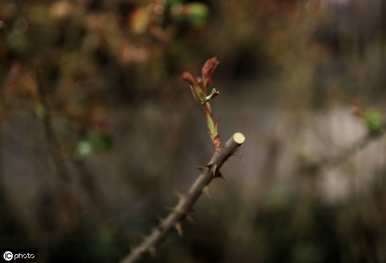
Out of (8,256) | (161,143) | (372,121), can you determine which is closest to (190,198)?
(372,121)

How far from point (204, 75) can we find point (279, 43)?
5.79 feet

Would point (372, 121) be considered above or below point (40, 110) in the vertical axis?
below

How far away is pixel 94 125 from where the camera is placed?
64.6 inches

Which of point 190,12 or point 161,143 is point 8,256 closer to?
point 190,12

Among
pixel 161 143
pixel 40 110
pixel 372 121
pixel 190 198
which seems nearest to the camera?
pixel 190 198

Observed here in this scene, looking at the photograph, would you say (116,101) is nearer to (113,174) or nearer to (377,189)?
(113,174)

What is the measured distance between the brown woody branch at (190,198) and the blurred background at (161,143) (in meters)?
0.53

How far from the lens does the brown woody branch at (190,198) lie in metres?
0.75

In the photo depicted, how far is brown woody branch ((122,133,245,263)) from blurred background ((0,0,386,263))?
53 cm

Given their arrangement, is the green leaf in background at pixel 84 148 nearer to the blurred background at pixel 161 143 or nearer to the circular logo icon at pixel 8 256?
the blurred background at pixel 161 143

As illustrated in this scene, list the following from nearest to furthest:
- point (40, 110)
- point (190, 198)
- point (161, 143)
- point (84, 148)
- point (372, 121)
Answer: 1. point (190, 198)
2. point (372, 121)
3. point (40, 110)
4. point (84, 148)
5. point (161, 143)

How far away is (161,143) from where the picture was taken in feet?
8.67

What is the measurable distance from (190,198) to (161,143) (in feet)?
5.68

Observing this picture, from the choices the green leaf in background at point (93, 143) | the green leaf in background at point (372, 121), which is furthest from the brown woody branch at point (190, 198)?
the green leaf in background at point (372, 121)
